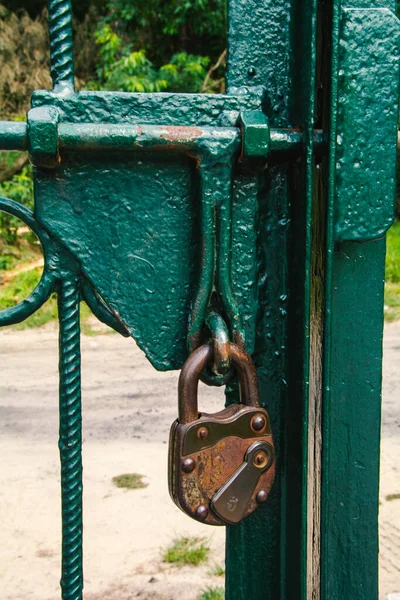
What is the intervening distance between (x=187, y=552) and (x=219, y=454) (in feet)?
6.76

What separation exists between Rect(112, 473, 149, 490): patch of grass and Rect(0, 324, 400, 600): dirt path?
37 mm

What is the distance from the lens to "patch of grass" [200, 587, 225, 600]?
2.39 metres

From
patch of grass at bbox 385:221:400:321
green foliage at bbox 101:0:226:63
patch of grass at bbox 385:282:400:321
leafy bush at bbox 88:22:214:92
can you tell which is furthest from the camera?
green foliage at bbox 101:0:226:63

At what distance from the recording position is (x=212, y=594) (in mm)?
2402

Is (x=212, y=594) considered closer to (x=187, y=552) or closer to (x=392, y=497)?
(x=187, y=552)

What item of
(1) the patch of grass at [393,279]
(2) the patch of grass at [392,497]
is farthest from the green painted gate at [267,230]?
(1) the patch of grass at [393,279]

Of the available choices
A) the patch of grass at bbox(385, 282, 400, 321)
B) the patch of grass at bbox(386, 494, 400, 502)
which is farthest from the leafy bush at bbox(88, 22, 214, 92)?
the patch of grass at bbox(386, 494, 400, 502)

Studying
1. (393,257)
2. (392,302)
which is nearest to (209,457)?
(392,302)

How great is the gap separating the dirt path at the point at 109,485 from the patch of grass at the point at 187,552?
33 millimetres

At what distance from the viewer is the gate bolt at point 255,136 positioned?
761 mm

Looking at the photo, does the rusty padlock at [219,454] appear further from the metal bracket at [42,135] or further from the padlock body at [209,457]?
the metal bracket at [42,135]

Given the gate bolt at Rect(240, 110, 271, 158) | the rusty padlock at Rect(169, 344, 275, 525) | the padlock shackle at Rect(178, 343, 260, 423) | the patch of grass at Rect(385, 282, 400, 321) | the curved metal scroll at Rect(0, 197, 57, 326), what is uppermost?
the gate bolt at Rect(240, 110, 271, 158)

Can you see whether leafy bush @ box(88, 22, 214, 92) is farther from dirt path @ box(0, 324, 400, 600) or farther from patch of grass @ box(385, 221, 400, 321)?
dirt path @ box(0, 324, 400, 600)

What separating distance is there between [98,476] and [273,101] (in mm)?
2800
